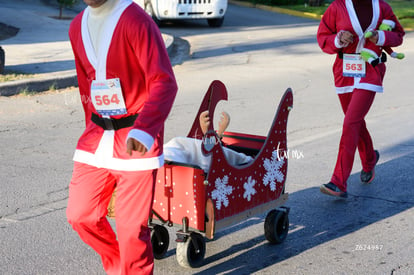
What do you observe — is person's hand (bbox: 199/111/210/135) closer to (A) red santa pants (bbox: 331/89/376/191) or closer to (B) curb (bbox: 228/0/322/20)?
(A) red santa pants (bbox: 331/89/376/191)

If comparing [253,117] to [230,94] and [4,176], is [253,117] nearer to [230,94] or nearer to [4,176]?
[230,94]

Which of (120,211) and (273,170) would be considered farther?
(273,170)

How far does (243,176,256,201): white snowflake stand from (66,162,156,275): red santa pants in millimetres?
1092

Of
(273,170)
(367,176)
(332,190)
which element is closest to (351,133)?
(332,190)

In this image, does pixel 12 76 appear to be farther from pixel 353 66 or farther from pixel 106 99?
pixel 106 99

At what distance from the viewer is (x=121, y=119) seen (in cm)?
357

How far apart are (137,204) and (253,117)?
5.79 meters

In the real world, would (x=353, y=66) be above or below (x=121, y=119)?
below

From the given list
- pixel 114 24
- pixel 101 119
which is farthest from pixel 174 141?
pixel 114 24

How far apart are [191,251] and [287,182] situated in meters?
2.26

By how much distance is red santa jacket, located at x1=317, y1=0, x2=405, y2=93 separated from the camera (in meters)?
5.83

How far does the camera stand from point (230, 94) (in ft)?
35.4

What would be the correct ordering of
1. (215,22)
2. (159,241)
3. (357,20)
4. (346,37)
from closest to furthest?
(159,241)
(346,37)
(357,20)
(215,22)

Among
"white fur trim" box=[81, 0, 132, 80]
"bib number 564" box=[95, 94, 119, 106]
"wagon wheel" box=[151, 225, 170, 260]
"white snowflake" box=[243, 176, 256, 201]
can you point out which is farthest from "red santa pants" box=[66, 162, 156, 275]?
"white snowflake" box=[243, 176, 256, 201]
